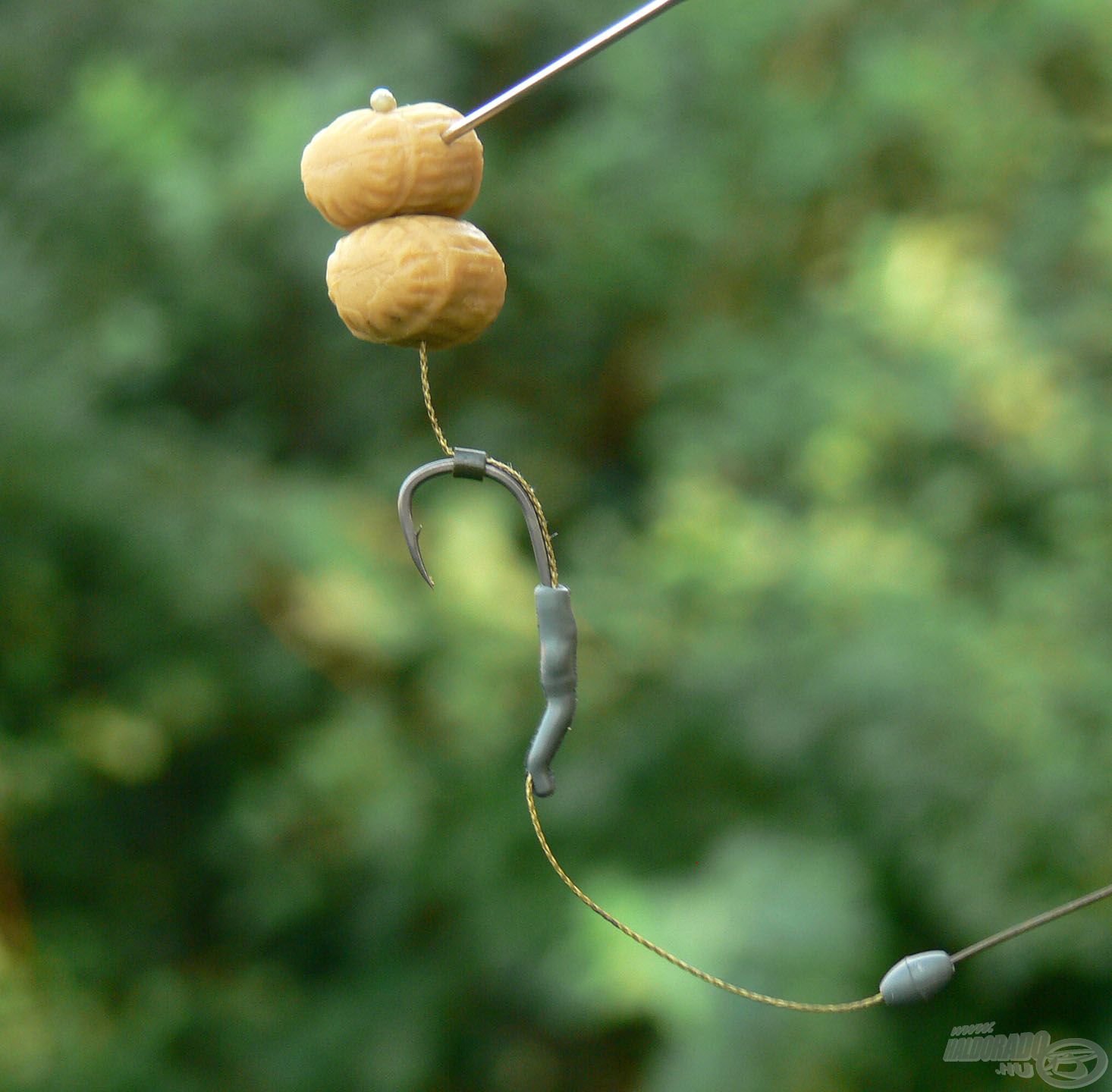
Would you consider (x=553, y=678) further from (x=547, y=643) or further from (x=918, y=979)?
(x=918, y=979)

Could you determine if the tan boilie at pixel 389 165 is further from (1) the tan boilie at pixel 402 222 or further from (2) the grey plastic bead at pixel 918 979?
(2) the grey plastic bead at pixel 918 979

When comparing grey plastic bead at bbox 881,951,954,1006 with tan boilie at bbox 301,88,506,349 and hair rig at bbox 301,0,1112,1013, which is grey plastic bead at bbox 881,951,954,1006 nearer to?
hair rig at bbox 301,0,1112,1013

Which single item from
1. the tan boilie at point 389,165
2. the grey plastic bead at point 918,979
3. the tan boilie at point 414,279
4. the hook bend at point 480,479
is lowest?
the grey plastic bead at point 918,979

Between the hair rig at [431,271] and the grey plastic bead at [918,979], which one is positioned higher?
the hair rig at [431,271]

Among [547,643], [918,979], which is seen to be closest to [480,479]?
[547,643]

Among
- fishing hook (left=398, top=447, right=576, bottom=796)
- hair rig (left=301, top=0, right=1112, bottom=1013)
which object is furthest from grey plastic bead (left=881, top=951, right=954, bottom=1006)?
fishing hook (left=398, top=447, right=576, bottom=796)

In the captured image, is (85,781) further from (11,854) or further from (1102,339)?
(1102,339)

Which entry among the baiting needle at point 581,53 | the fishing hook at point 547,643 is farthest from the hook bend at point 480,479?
the baiting needle at point 581,53
